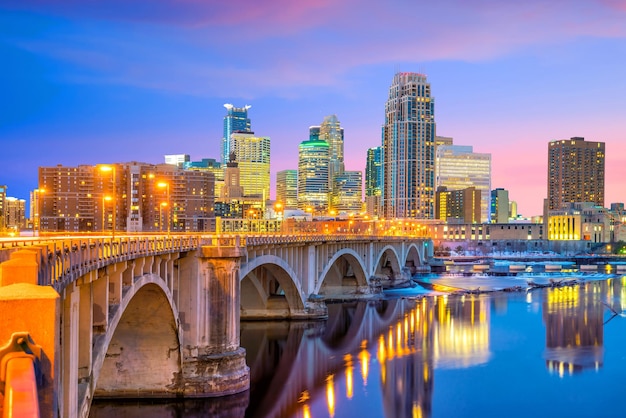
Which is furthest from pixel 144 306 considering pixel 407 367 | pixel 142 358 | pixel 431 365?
pixel 431 365

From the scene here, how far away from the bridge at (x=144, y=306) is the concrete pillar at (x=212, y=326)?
0.06 meters

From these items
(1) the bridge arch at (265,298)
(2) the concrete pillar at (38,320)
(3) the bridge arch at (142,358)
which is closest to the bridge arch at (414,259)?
(1) the bridge arch at (265,298)

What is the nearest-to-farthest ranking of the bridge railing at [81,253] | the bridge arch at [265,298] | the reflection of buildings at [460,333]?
the bridge railing at [81,253]
the reflection of buildings at [460,333]
the bridge arch at [265,298]

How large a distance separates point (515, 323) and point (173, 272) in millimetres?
48646

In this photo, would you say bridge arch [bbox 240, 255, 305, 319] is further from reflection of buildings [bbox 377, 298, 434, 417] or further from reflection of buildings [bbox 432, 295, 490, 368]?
reflection of buildings [bbox 432, 295, 490, 368]

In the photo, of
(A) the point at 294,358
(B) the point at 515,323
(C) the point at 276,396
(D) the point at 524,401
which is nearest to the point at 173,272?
(C) the point at 276,396

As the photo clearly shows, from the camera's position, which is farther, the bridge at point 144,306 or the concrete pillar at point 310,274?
the concrete pillar at point 310,274

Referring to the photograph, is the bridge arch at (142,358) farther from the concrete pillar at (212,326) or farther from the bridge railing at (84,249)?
the bridge railing at (84,249)

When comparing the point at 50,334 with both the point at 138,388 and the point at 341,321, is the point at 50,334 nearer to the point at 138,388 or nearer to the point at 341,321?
the point at 138,388

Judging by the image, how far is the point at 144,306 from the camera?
3738cm

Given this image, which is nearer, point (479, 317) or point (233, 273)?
point (233, 273)

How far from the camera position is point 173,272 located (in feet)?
125

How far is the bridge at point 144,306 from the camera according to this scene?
9.46m

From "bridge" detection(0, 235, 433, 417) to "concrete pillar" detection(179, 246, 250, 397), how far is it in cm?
6
